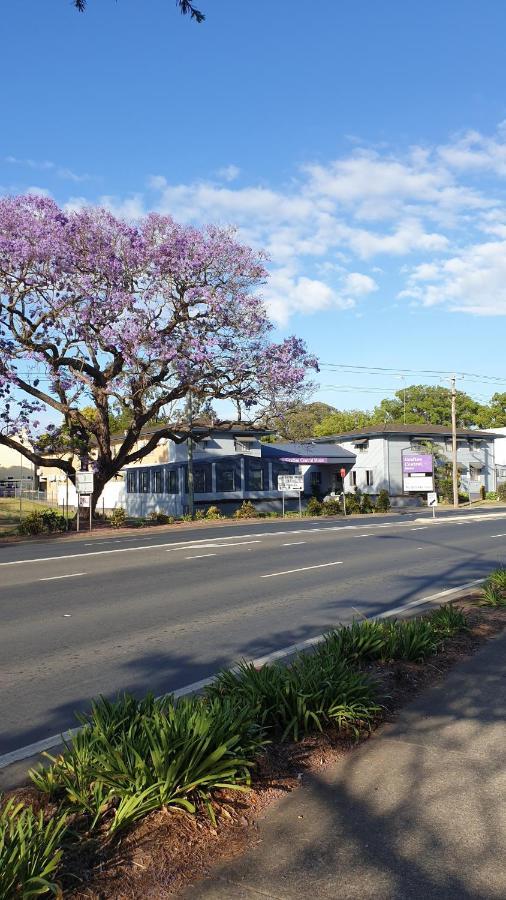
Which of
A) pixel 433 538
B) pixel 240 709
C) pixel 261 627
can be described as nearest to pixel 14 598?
pixel 261 627

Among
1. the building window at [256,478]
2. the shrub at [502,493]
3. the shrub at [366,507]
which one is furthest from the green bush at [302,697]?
the shrub at [502,493]

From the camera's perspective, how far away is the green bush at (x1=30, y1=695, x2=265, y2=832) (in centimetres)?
382

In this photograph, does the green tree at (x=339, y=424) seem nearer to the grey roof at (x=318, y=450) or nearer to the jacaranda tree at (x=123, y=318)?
the grey roof at (x=318, y=450)

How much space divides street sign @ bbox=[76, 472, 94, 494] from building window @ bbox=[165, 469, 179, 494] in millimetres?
15149

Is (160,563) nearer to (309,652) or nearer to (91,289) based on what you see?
(309,652)

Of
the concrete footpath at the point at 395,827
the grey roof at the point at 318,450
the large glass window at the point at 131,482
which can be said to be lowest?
the concrete footpath at the point at 395,827

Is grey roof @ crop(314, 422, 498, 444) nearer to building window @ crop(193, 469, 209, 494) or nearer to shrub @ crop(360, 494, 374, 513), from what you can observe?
shrub @ crop(360, 494, 374, 513)

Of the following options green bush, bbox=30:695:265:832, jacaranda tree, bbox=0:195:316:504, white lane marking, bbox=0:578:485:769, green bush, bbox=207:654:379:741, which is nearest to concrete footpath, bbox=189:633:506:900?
green bush, bbox=207:654:379:741

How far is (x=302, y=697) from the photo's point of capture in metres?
5.09

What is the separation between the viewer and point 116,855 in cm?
353

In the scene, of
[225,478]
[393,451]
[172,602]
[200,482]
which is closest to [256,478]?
[225,478]

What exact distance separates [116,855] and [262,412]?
29.3 m

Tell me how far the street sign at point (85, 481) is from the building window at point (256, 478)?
18.2 metres

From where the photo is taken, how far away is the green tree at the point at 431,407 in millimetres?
83625
